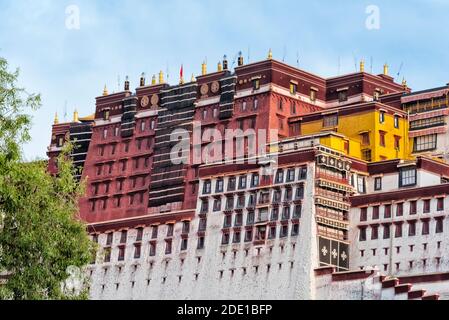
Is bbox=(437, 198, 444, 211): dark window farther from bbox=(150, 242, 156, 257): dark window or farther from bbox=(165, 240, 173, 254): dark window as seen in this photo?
bbox=(150, 242, 156, 257): dark window

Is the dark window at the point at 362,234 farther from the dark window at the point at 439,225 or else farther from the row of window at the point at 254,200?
the dark window at the point at 439,225

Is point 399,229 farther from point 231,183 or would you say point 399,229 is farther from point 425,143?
point 231,183

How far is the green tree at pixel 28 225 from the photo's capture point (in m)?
62.6

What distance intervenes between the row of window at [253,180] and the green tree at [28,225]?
2472 inches

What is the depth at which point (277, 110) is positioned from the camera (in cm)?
14138

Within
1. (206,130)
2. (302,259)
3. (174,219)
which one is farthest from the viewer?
(206,130)

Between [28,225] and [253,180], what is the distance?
68.3m

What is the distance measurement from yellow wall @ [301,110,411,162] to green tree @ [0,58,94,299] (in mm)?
72302

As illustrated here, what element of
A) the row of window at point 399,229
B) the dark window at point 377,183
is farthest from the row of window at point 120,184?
the row of window at point 399,229

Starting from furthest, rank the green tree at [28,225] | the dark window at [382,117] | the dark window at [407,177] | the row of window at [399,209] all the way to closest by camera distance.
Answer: the dark window at [382,117], the dark window at [407,177], the row of window at [399,209], the green tree at [28,225]

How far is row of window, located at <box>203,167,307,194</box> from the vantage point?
126938 millimetres

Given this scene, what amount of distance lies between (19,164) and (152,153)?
89.0m
